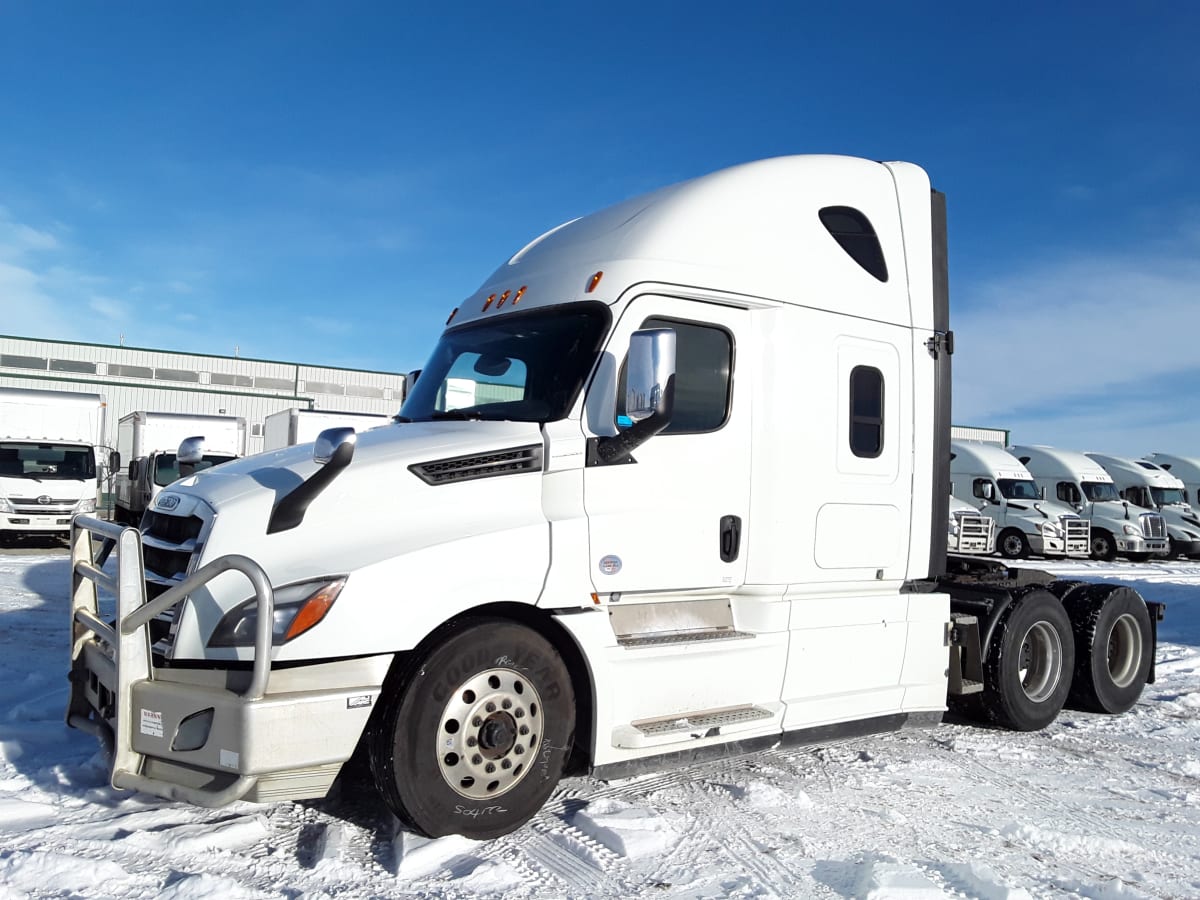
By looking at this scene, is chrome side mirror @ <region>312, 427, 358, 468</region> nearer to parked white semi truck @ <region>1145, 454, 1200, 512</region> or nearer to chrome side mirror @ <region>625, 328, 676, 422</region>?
chrome side mirror @ <region>625, 328, 676, 422</region>

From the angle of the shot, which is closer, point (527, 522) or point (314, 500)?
point (314, 500)

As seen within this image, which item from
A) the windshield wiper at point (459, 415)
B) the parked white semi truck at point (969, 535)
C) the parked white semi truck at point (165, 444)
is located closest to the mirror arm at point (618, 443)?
the windshield wiper at point (459, 415)

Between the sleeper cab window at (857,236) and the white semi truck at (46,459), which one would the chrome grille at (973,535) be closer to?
the sleeper cab window at (857,236)

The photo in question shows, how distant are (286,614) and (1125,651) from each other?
694 centimetres

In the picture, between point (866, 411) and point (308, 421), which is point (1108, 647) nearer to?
point (866, 411)

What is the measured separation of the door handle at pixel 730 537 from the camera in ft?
17.5

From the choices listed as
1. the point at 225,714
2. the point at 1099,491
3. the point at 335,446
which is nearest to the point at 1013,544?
the point at 1099,491

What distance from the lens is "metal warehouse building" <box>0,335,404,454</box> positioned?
126 ft

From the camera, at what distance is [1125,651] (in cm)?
797

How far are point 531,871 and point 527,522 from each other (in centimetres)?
153

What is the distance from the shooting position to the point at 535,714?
4.55m

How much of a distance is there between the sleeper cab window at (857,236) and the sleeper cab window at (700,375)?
1.28 m

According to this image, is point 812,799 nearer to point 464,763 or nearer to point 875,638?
point 875,638

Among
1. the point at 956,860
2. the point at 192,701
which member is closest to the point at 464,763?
the point at 192,701
